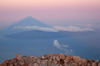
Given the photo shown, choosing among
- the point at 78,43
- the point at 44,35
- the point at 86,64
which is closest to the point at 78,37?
the point at 78,43

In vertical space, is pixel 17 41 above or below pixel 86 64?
above

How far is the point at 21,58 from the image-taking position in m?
3.64

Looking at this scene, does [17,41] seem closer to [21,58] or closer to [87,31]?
[21,58]

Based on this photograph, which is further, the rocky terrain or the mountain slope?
the mountain slope

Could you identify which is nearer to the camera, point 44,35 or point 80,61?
point 80,61

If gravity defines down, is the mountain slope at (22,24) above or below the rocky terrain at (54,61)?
above

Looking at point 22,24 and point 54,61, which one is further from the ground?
point 22,24

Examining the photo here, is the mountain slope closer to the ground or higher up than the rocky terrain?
higher up

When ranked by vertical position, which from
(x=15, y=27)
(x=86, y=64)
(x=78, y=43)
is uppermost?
(x=15, y=27)

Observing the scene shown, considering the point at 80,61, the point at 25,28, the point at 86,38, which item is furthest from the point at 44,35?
the point at 80,61

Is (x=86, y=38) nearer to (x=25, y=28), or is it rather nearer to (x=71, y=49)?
(x=71, y=49)

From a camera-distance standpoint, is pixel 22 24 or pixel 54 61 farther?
pixel 22 24

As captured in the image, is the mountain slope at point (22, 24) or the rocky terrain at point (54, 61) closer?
the rocky terrain at point (54, 61)

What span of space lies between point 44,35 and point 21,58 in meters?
0.84
